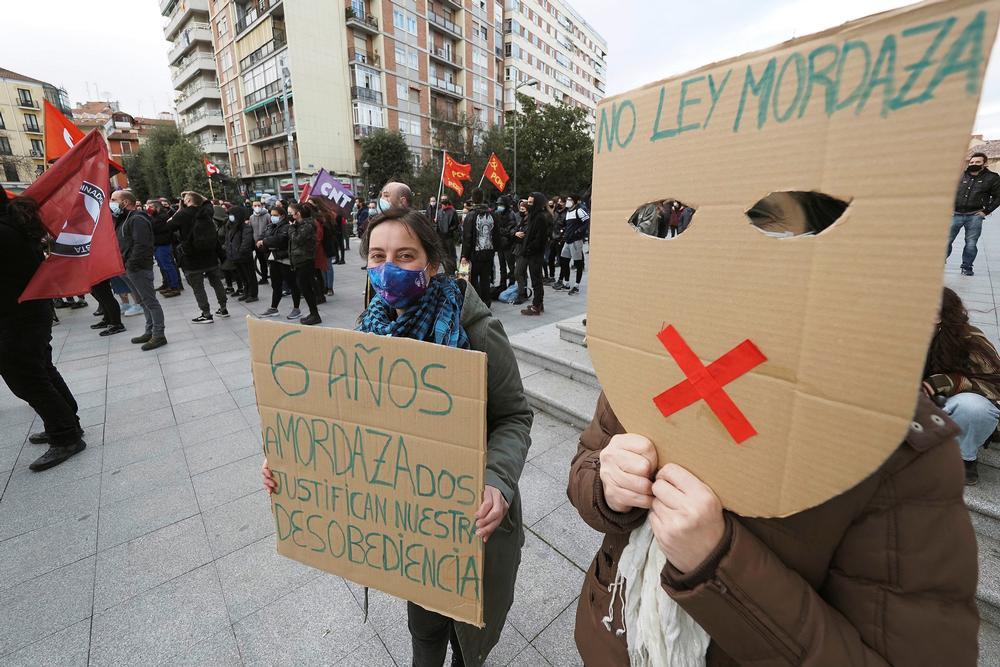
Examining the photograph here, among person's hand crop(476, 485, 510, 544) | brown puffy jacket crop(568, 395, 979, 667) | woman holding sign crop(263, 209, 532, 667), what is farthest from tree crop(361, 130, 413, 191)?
brown puffy jacket crop(568, 395, 979, 667)

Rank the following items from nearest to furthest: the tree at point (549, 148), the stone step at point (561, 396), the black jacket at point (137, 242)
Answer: the stone step at point (561, 396) < the black jacket at point (137, 242) < the tree at point (549, 148)

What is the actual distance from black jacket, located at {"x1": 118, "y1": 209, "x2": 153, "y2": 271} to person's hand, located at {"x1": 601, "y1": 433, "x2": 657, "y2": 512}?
7238mm

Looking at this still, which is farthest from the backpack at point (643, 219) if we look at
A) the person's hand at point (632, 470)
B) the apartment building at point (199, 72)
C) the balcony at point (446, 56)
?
the apartment building at point (199, 72)

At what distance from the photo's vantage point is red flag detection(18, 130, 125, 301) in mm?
3248

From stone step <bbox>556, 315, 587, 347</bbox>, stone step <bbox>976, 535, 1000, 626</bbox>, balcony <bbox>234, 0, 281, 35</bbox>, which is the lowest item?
stone step <bbox>976, 535, 1000, 626</bbox>

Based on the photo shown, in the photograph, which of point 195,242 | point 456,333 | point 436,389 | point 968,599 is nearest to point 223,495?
point 456,333

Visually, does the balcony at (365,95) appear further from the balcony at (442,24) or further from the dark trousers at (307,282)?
the dark trousers at (307,282)

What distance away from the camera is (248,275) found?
8727mm

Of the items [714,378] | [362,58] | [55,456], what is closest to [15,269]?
[55,456]

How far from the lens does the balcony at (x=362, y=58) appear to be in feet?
96.2

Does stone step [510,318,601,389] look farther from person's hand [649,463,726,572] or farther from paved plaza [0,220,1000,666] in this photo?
person's hand [649,463,726,572]

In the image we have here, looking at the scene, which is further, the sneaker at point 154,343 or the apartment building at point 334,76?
the apartment building at point 334,76

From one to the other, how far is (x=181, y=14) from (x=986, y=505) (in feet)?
180

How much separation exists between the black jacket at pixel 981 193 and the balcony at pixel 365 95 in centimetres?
3167
